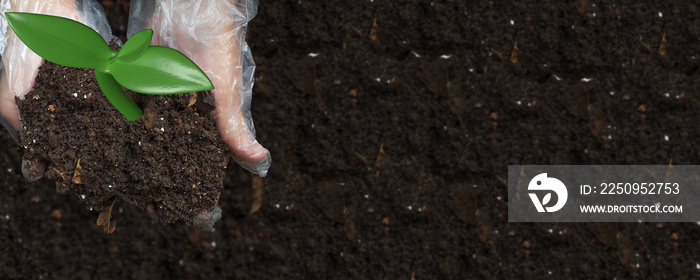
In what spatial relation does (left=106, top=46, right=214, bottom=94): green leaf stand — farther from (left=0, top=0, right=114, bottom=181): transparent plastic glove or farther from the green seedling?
(left=0, top=0, right=114, bottom=181): transparent plastic glove

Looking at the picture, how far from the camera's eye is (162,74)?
767mm

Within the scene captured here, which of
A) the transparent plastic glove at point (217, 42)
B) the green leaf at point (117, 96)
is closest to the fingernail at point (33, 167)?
the green leaf at point (117, 96)

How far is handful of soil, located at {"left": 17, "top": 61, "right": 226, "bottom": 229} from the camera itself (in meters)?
0.87

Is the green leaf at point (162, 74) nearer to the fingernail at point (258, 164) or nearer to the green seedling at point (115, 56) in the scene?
the green seedling at point (115, 56)

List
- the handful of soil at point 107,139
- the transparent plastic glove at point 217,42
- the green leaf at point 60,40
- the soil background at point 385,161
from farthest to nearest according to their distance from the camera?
the soil background at point 385,161, the transparent plastic glove at point 217,42, the handful of soil at point 107,139, the green leaf at point 60,40

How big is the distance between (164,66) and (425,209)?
89 centimetres

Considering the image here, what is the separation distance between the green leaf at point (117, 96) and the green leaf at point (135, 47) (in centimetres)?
5

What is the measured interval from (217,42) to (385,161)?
24.1 inches

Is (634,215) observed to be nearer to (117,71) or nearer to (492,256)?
(492,256)

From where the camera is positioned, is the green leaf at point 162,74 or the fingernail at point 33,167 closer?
the green leaf at point 162,74

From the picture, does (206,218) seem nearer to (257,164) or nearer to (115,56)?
(257,164)

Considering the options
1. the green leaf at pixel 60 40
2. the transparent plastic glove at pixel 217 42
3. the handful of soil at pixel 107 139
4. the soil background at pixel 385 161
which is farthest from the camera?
the soil background at pixel 385 161

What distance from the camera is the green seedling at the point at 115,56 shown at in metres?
0.76

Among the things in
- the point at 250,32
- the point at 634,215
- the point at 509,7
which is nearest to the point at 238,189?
the point at 250,32
